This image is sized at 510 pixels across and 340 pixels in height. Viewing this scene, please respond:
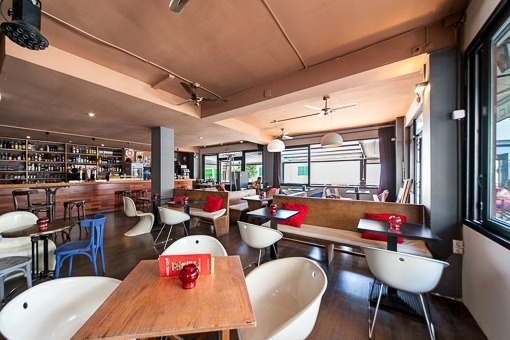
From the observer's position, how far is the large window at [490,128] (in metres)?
1.64

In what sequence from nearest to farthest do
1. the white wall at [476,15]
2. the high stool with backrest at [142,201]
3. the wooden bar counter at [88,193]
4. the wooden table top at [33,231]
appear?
the white wall at [476,15] → the wooden table top at [33,231] → the wooden bar counter at [88,193] → the high stool with backrest at [142,201]

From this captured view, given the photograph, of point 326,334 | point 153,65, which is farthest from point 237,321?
point 153,65

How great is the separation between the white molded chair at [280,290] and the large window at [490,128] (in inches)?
62.3

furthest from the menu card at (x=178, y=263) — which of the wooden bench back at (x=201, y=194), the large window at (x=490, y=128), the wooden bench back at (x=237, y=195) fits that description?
the wooden bench back at (x=237, y=195)

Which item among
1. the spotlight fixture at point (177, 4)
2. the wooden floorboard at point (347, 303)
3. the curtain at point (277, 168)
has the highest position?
the spotlight fixture at point (177, 4)

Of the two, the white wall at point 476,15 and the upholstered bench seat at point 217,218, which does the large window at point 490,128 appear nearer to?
the white wall at point 476,15

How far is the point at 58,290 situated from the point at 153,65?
2.91m

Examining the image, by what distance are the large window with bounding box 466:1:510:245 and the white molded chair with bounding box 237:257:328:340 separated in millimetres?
1581

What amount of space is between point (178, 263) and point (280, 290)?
773 mm

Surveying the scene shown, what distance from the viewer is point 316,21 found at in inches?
86.0

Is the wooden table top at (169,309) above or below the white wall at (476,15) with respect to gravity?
below

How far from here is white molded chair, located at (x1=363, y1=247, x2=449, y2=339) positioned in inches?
59.1

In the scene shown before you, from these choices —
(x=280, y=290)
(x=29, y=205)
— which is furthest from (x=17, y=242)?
(x=280, y=290)

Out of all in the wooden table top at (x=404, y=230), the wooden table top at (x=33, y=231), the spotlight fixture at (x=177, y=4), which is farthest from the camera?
the wooden table top at (x=33, y=231)
